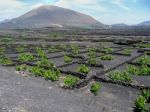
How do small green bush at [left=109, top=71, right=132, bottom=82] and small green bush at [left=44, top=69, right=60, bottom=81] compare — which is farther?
small green bush at [left=44, top=69, right=60, bottom=81]

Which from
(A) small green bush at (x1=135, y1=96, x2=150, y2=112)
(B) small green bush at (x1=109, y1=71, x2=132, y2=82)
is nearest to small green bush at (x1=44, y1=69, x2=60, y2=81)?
(B) small green bush at (x1=109, y1=71, x2=132, y2=82)

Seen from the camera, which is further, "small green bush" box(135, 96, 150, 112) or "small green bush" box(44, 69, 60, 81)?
"small green bush" box(44, 69, 60, 81)

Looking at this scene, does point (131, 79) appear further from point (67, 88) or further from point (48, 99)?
point (48, 99)

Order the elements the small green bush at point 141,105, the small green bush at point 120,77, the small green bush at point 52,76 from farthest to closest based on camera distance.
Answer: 1. the small green bush at point 52,76
2. the small green bush at point 120,77
3. the small green bush at point 141,105

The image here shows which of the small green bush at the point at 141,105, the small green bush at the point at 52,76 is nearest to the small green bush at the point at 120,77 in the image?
the small green bush at the point at 52,76

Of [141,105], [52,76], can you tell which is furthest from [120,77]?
[141,105]

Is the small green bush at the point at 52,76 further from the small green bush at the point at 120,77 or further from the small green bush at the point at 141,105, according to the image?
the small green bush at the point at 141,105

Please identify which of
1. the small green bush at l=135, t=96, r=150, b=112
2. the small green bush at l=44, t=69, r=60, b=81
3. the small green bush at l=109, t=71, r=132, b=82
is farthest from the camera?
the small green bush at l=44, t=69, r=60, b=81

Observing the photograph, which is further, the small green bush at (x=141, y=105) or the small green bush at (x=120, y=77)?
the small green bush at (x=120, y=77)

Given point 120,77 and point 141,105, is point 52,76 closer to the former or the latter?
point 120,77

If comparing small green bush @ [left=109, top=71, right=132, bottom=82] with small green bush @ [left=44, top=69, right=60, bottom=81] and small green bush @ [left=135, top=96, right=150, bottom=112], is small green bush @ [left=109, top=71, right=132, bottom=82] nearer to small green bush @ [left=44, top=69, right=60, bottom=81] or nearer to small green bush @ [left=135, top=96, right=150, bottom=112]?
small green bush @ [left=44, top=69, right=60, bottom=81]

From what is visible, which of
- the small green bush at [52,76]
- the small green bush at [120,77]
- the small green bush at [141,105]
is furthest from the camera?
the small green bush at [52,76]

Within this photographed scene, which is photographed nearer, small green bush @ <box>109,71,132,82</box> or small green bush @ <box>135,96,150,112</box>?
small green bush @ <box>135,96,150,112</box>

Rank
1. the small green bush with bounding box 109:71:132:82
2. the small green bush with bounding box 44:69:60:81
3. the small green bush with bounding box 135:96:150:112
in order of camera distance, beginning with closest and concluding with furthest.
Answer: the small green bush with bounding box 135:96:150:112 < the small green bush with bounding box 109:71:132:82 < the small green bush with bounding box 44:69:60:81
